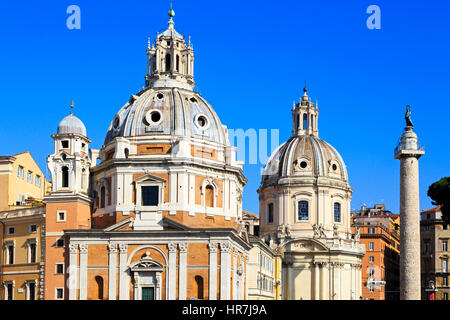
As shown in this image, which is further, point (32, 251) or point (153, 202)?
point (32, 251)

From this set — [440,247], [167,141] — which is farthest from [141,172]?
[440,247]

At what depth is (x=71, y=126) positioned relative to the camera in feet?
191

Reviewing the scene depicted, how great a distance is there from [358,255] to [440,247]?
15.2m

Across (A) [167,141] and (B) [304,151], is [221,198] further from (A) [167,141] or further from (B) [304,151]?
(B) [304,151]

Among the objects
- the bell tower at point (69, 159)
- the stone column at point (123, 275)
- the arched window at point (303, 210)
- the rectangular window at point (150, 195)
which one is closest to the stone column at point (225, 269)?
the stone column at point (123, 275)

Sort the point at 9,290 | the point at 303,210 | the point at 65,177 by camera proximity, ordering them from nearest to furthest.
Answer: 1. the point at 65,177
2. the point at 9,290
3. the point at 303,210

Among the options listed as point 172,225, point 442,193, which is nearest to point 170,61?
point 172,225

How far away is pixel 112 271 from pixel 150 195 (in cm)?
613

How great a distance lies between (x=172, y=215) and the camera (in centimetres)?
5575

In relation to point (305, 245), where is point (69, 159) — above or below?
above

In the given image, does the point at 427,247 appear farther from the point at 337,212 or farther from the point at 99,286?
the point at 99,286

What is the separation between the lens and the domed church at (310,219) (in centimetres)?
8450

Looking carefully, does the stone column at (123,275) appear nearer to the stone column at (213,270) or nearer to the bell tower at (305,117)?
the stone column at (213,270)

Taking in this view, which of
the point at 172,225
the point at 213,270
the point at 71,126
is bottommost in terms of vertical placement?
the point at 213,270
